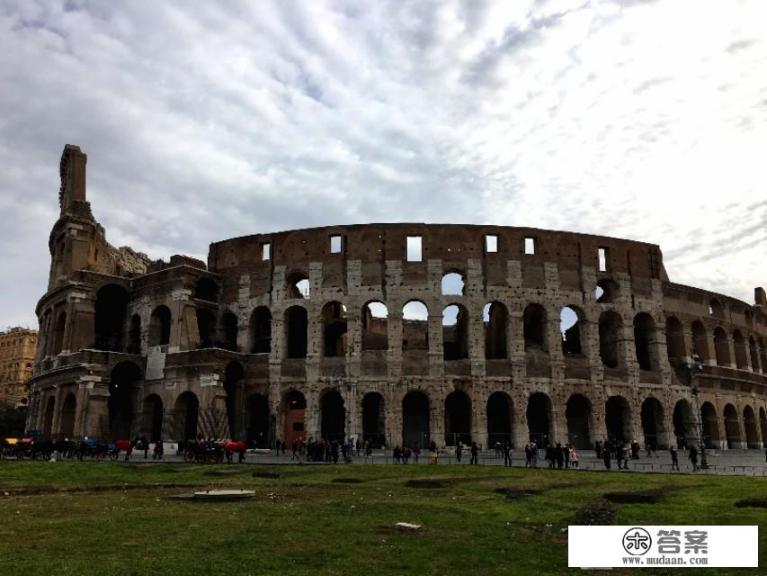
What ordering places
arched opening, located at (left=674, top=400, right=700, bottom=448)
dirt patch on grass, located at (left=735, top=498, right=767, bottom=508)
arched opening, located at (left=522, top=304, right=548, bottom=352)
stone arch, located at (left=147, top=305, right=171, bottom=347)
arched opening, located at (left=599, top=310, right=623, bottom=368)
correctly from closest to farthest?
dirt patch on grass, located at (left=735, top=498, right=767, bottom=508) < arched opening, located at (left=522, top=304, right=548, bottom=352) < stone arch, located at (left=147, top=305, right=171, bottom=347) < arched opening, located at (left=599, top=310, right=623, bottom=368) < arched opening, located at (left=674, top=400, right=700, bottom=448)

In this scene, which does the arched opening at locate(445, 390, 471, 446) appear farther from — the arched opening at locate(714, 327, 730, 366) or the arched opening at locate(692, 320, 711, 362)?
the arched opening at locate(714, 327, 730, 366)

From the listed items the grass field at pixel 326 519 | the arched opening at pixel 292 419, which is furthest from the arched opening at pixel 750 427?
the arched opening at pixel 292 419

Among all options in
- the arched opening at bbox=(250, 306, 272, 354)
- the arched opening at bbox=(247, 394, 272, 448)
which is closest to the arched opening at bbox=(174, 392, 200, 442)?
the arched opening at bbox=(247, 394, 272, 448)

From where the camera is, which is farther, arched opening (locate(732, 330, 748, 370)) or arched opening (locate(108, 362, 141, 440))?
arched opening (locate(732, 330, 748, 370))

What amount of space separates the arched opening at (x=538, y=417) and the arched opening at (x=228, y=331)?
1924 cm

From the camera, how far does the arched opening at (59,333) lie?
141 ft

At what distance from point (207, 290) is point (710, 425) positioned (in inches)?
1389

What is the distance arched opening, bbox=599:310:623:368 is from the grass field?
2095cm

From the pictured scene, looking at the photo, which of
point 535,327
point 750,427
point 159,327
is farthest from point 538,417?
point 159,327

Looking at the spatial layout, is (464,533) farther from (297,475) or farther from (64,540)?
(297,475)

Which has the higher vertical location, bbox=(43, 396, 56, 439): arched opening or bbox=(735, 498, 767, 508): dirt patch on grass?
bbox=(43, 396, 56, 439): arched opening

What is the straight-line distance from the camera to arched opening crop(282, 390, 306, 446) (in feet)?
129

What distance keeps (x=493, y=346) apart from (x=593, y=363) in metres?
6.59

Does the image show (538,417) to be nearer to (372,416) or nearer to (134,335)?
(372,416)
